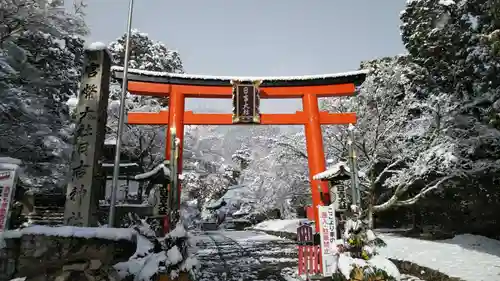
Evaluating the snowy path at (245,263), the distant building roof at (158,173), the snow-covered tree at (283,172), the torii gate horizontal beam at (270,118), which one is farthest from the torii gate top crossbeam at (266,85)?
the snowy path at (245,263)

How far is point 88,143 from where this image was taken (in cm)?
618

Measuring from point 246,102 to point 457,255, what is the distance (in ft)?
30.5

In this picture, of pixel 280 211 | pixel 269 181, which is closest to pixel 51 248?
pixel 269 181

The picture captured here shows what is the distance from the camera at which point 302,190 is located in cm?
2038

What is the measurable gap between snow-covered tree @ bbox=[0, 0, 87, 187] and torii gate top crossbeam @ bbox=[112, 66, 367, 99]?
11.8ft

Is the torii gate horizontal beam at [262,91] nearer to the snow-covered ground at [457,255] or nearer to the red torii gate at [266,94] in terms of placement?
the red torii gate at [266,94]

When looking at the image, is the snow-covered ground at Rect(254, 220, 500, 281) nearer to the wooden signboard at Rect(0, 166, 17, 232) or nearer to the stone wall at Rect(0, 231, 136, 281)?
the stone wall at Rect(0, 231, 136, 281)

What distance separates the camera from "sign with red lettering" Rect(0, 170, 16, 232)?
625 cm

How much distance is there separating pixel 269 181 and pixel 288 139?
5205 millimetres

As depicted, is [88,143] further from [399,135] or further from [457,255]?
[399,135]

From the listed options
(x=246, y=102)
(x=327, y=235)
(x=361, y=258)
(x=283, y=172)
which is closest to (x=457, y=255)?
(x=327, y=235)

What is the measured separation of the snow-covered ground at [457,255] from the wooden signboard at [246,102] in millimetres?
7250

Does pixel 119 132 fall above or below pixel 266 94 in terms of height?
below

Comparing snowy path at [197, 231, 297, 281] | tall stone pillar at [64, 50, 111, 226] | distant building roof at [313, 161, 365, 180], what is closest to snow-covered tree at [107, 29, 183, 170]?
snowy path at [197, 231, 297, 281]
